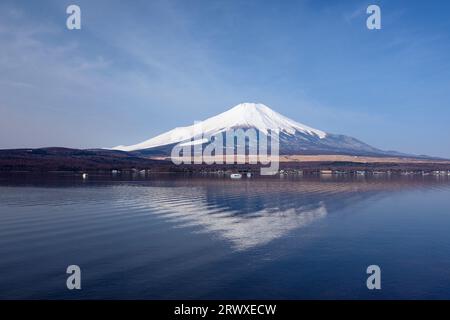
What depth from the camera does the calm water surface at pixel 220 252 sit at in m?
12.6

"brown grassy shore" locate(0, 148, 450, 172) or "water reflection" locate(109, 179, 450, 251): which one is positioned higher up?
"brown grassy shore" locate(0, 148, 450, 172)

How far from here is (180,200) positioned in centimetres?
3747

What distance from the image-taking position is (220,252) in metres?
17.2

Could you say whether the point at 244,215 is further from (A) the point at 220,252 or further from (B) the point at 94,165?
(B) the point at 94,165

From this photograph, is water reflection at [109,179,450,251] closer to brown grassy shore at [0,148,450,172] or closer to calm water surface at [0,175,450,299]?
calm water surface at [0,175,450,299]

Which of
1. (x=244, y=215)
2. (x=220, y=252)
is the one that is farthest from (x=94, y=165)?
(x=220, y=252)

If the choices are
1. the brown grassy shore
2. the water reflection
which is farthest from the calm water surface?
the brown grassy shore

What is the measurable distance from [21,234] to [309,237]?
14003mm

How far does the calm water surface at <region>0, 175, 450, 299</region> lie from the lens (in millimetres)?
12586

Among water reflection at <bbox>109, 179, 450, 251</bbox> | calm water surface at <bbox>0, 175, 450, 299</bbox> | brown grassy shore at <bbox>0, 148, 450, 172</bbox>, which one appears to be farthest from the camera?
brown grassy shore at <bbox>0, 148, 450, 172</bbox>

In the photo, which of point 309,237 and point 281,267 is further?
point 309,237

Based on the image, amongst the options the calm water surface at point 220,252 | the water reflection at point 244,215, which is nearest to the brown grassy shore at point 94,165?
the water reflection at point 244,215
